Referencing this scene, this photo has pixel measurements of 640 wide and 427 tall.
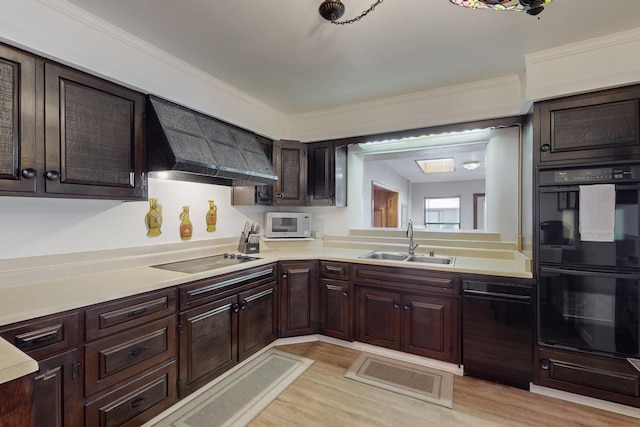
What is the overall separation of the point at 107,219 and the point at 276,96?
73.4 inches

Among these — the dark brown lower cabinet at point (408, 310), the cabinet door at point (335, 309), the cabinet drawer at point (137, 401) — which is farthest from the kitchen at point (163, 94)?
the cabinet door at point (335, 309)

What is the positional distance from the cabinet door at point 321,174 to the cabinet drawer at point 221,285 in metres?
1.01

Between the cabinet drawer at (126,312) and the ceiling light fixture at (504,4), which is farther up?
the ceiling light fixture at (504,4)

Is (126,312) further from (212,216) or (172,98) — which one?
(172,98)

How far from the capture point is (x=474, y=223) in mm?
7238

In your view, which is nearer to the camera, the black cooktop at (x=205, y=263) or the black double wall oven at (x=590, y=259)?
the black double wall oven at (x=590, y=259)

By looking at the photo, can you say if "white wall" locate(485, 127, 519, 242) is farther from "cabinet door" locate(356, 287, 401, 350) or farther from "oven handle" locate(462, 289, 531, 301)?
"cabinet door" locate(356, 287, 401, 350)

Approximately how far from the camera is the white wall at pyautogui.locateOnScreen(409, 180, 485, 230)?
7.43 metres

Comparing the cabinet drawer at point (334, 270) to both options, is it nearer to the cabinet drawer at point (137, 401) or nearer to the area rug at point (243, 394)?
the area rug at point (243, 394)

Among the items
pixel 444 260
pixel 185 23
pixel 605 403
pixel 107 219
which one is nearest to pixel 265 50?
pixel 185 23

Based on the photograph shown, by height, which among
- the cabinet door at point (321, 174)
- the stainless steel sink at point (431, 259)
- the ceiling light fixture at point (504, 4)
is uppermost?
the ceiling light fixture at point (504, 4)

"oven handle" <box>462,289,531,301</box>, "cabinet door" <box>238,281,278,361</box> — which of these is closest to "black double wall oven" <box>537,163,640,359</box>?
"oven handle" <box>462,289,531,301</box>

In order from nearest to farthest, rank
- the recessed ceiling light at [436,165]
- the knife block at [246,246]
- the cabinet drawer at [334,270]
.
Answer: the cabinet drawer at [334,270], the knife block at [246,246], the recessed ceiling light at [436,165]

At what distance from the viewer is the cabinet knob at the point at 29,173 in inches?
60.7
